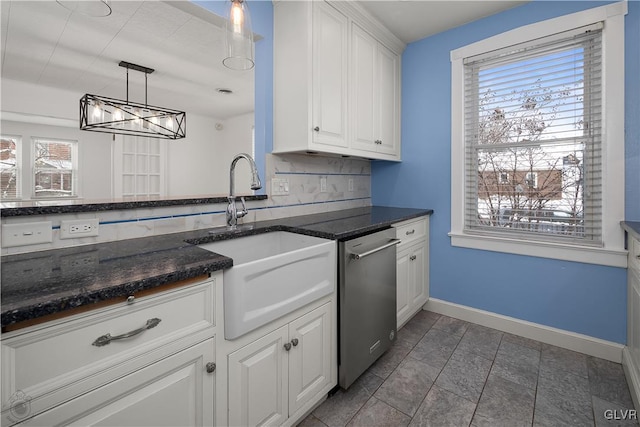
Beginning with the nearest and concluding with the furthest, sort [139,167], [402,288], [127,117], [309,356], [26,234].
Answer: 1. [26,234]
2. [309,356]
3. [402,288]
4. [127,117]
5. [139,167]

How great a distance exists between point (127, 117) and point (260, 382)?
10.4ft

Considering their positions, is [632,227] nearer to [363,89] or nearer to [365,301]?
[365,301]

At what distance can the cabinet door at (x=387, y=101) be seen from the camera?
2.44 m

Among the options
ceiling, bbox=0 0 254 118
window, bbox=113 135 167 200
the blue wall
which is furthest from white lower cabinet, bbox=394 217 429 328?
window, bbox=113 135 167 200

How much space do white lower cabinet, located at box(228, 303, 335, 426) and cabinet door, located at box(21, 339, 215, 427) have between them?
0.11 meters

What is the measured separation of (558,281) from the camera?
2.07m

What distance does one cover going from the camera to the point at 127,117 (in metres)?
3.12

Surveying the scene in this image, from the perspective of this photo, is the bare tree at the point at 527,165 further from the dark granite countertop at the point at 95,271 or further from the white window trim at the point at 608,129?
the dark granite countertop at the point at 95,271

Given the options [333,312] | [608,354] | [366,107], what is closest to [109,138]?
[366,107]

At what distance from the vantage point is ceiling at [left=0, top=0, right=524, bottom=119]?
83.0 inches

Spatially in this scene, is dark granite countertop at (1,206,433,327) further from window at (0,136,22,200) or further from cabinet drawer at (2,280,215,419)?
window at (0,136,22,200)

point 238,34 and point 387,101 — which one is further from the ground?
point 387,101

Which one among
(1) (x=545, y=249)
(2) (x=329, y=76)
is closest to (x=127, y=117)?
(2) (x=329, y=76)

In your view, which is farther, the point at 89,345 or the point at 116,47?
the point at 116,47
